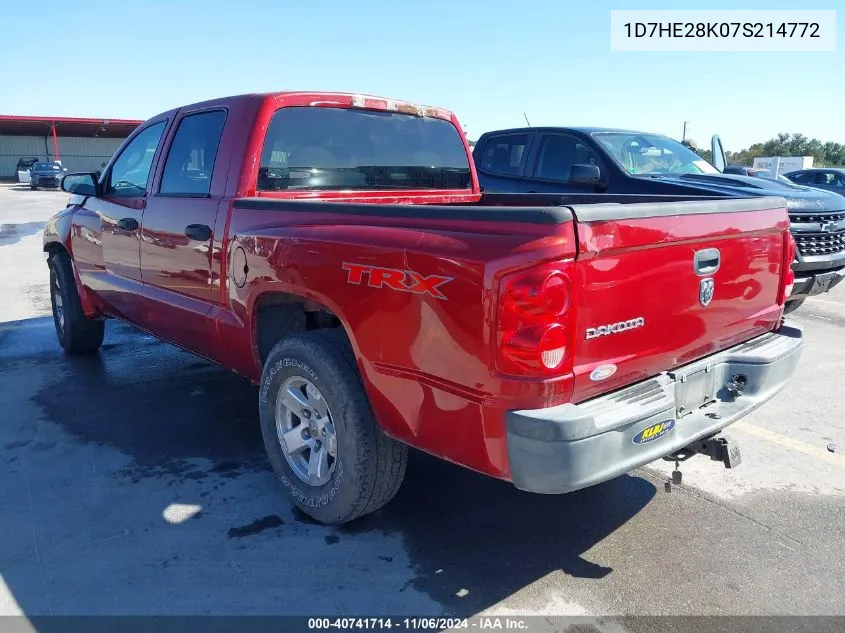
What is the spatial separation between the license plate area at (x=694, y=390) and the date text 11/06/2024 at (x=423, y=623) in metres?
1.02

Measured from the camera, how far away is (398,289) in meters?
2.57

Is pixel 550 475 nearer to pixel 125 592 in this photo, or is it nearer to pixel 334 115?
pixel 125 592

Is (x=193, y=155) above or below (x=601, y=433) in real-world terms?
above

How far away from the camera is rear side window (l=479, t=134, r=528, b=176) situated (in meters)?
7.91

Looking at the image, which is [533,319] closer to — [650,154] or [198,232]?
[198,232]

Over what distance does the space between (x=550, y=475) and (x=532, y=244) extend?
76cm

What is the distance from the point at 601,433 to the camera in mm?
2312

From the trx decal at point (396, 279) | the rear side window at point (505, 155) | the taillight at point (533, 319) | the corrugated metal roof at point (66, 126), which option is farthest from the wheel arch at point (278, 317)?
the corrugated metal roof at point (66, 126)

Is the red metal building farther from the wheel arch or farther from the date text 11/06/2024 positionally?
the date text 11/06/2024

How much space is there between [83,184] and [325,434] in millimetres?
3269

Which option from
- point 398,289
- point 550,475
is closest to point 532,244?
point 398,289

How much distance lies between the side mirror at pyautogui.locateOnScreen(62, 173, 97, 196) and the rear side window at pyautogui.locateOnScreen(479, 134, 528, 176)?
4.53 meters

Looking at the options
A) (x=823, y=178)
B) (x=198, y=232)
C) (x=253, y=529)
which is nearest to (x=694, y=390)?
(x=253, y=529)

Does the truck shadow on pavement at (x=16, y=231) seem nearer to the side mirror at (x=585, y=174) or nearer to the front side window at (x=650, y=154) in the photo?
the side mirror at (x=585, y=174)
